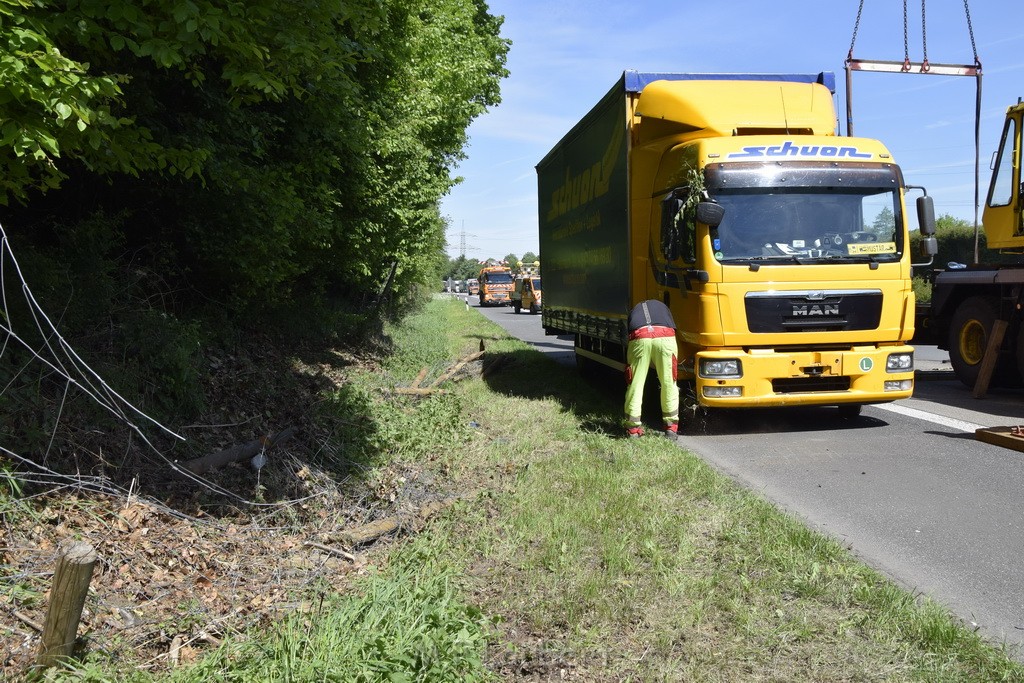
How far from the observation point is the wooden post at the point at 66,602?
313 centimetres

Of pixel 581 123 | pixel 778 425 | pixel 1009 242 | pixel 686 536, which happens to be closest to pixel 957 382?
pixel 1009 242

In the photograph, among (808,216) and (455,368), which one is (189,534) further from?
(455,368)

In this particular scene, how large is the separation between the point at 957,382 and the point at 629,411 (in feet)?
22.8

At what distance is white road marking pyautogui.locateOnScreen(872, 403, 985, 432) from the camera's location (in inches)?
Answer: 331

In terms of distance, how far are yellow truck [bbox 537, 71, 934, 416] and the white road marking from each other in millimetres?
776

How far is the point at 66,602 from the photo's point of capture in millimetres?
3158

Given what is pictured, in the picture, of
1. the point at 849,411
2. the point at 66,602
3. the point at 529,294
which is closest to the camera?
the point at 66,602

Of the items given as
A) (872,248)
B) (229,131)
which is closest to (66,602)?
(229,131)

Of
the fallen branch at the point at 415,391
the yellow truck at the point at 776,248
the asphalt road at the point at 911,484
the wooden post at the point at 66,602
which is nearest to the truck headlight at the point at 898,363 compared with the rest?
the yellow truck at the point at 776,248

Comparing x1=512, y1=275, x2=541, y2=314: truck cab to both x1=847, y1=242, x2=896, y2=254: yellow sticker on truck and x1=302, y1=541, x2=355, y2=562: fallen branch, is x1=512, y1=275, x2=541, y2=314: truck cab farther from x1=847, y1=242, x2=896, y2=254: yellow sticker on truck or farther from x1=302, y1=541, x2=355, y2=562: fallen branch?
x1=302, y1=541, x2=355, y2=562: fallen branch

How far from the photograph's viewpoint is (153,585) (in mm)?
4160

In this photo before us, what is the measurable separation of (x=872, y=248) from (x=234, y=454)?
6.32 metres

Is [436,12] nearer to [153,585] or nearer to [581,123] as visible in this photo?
[581,123]

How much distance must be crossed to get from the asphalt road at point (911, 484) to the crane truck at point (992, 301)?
0.65 m
